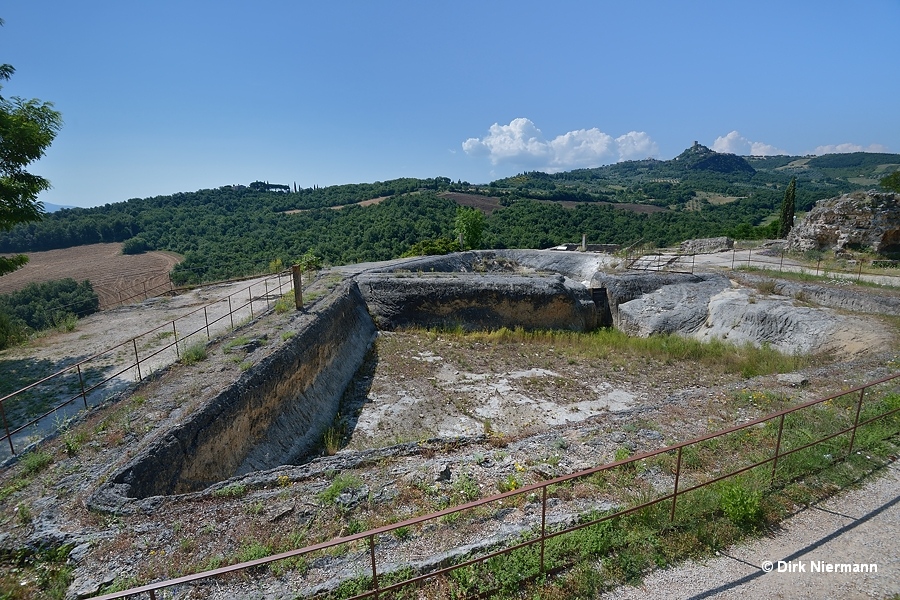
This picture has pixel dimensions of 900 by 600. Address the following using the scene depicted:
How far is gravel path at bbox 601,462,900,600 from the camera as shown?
4.38 m

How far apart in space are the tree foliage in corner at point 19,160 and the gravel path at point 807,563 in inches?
614

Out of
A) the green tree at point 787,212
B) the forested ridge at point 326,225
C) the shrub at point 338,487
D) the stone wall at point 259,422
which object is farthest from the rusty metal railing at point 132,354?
the green tree at point 787,212

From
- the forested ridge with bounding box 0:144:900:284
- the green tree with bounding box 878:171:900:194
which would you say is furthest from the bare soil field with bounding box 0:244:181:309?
the green tree with bounding box 878:171:900:194

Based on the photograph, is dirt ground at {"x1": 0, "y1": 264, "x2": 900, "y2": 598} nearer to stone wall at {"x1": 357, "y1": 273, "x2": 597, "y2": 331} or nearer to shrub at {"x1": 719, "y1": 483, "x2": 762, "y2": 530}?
shrub at {"x1": 719, "y1": 483, "x2": 762, "y2": 530}

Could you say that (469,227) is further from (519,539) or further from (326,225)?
(519,539)

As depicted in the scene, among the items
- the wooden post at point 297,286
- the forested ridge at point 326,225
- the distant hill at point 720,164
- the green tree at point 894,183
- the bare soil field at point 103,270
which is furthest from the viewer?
the distant hill at point 720,164

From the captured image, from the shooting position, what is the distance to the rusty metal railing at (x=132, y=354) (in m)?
7.77

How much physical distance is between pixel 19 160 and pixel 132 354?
19.3ft

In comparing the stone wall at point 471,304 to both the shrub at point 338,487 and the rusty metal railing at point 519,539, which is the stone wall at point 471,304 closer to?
the rusty metal railing at point 519,539

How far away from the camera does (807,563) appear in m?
4.73

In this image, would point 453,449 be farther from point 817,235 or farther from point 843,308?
point 817,235

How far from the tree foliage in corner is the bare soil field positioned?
1219 centimetres

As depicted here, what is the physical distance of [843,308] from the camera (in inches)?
606

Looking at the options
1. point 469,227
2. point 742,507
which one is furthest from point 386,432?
point 469,227
